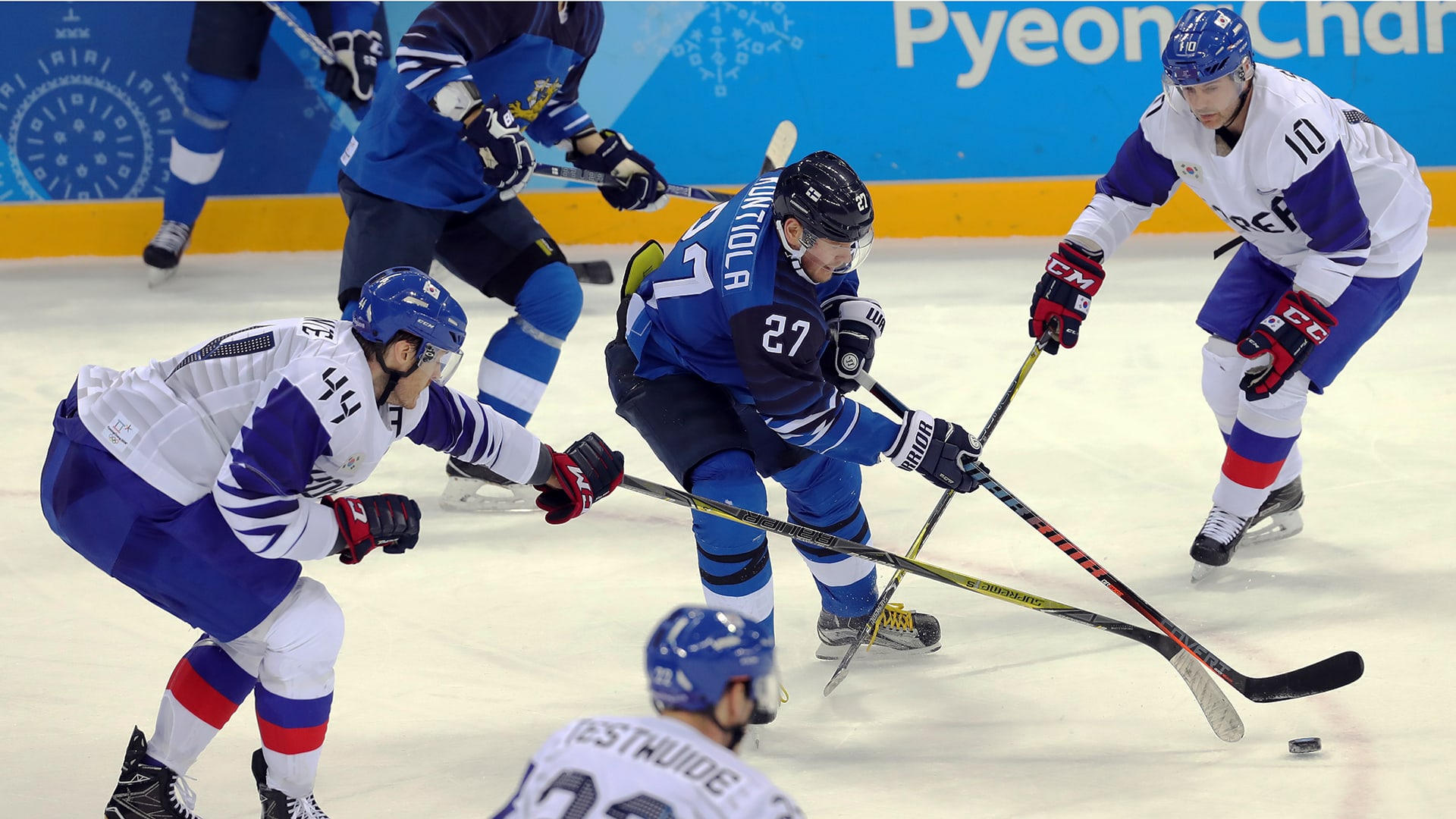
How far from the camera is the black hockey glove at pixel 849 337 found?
2971 mm

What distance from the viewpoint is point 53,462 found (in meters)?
2.43

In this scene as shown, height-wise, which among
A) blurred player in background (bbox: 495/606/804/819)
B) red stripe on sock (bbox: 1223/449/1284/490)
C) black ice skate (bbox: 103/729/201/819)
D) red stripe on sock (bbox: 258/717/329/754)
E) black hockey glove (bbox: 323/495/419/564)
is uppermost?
blurred player in background (bbox: 495/606/804/819)

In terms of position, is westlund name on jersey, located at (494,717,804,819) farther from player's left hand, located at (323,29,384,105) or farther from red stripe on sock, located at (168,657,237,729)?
player's left hand, located at (323,29,384,105)

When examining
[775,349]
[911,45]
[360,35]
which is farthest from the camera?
[911,45]

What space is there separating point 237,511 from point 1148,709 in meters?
1.71

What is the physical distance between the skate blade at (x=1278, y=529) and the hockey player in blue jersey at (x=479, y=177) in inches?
70.9

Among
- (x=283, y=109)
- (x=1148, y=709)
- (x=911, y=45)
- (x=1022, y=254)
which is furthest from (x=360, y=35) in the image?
(x=1148, y=709)

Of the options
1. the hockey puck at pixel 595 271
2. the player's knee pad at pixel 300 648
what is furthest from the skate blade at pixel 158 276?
the player's knee pad at pixel 300 648

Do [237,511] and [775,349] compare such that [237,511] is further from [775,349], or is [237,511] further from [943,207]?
[943,207]

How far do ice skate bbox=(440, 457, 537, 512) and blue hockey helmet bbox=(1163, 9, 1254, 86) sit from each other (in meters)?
1.96

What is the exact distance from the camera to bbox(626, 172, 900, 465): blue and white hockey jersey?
8.79 ft

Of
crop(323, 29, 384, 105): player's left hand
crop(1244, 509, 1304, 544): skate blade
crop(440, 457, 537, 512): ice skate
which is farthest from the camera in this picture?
crop(323, 29, 384, 105): player's left hand

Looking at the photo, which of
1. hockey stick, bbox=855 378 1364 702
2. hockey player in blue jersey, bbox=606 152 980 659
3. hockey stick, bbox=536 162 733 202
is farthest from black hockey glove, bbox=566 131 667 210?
hockey stick, bbox=855 378 1364 702

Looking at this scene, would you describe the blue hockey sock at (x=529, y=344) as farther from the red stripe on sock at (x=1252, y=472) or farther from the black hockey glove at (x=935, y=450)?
the red stripe on sock at (x=1252, y=472)
